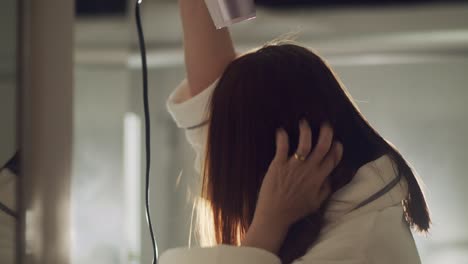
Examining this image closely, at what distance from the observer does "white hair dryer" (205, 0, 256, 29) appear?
0.61 meters

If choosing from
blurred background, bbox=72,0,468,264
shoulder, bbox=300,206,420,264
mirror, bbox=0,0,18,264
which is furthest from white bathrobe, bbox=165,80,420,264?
blurred background, bbox=72,0,468,264

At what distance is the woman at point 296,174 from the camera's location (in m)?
0.64

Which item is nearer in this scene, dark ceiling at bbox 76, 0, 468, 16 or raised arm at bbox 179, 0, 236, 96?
raised arm at bbox 179, 0, 236, 96

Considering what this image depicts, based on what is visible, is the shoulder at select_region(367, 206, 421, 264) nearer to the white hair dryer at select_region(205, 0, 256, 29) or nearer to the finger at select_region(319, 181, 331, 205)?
the finger at select_region(319, 181, 331, 205)

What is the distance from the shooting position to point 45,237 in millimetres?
682

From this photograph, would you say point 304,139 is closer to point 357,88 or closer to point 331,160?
point 331,160

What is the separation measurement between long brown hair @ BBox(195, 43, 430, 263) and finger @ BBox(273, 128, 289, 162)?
0.05ft

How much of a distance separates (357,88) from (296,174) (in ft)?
3.13

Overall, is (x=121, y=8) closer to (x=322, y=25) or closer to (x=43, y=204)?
(x=322, y=25)

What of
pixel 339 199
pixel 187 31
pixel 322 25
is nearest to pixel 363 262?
pixel 339 199

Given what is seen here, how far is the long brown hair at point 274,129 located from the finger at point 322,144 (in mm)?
14

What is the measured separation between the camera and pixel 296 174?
67 centimetres

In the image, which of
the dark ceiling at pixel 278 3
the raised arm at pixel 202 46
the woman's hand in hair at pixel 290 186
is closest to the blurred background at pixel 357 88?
the dark ceiling at pixel 278 3

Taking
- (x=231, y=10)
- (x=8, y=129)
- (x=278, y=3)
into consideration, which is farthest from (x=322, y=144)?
(x=278, y=3)
